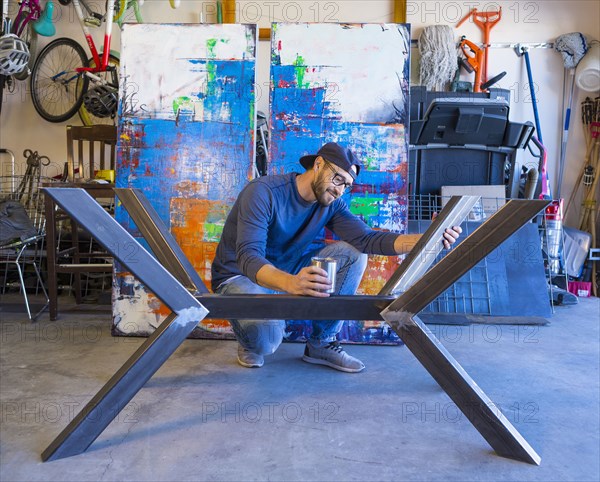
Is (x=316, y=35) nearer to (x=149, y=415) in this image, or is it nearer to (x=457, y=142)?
(x=457, y=142)

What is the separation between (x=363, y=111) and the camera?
271cm

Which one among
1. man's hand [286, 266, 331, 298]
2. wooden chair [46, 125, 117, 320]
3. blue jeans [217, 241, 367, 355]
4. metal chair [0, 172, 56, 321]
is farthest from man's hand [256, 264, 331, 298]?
metal chair [0, 172, 56, 321]

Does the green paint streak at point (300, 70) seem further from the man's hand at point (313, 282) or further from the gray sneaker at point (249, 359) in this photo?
the man's hand at point (313, 282)

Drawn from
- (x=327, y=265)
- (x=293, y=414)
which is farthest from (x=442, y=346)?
(x=293, y=414)

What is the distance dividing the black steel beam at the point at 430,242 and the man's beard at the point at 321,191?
1.20 ft

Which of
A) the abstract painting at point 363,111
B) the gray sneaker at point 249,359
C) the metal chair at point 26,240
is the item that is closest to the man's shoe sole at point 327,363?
the gray sneaker at point 249,359

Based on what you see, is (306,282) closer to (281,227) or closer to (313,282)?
(313,282)

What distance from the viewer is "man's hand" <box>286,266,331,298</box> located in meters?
1.59

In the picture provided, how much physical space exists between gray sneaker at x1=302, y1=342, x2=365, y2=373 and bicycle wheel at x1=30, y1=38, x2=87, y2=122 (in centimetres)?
342

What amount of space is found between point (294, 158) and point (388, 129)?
1.53 feet

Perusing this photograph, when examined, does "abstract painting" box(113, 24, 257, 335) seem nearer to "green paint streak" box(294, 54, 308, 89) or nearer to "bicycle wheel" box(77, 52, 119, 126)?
"green paint streak" box(294, 54, 308, 89)

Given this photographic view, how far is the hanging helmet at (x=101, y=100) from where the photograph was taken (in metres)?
4.28

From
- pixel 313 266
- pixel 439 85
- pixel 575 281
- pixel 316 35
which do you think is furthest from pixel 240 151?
pixel 575 281

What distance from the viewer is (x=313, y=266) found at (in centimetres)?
160
